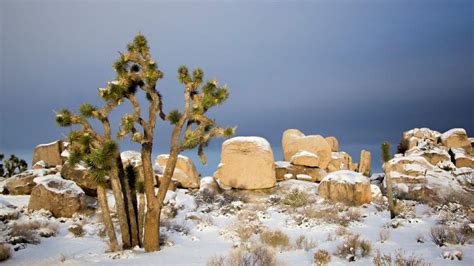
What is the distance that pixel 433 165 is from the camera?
29.0 meters

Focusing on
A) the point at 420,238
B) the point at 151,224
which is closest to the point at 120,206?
the point at 151,224

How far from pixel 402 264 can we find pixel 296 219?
7662 mm

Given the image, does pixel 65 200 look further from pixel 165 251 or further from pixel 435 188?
pixel 435 188

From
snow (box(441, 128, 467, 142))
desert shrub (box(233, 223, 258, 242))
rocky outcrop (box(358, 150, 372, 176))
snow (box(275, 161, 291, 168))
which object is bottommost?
desert shrub (box(233, 223, 258, 242))

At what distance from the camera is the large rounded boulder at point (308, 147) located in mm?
29922

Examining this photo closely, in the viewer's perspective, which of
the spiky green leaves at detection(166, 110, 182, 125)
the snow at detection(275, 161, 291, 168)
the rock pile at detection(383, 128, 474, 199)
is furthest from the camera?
the snow at detection(275, 161, 291, 168)

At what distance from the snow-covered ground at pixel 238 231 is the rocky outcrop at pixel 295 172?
5.21 meters

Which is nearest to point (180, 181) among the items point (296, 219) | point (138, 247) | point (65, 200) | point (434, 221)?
point (65, 200)

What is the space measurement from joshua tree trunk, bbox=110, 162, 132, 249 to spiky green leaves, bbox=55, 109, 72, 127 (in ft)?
5.94

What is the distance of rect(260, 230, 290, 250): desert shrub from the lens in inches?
421

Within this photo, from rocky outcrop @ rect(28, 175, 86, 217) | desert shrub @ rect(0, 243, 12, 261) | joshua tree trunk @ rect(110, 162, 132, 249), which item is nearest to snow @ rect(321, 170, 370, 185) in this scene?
joshua tree trunk @ rect(110, 162, 132, 249)

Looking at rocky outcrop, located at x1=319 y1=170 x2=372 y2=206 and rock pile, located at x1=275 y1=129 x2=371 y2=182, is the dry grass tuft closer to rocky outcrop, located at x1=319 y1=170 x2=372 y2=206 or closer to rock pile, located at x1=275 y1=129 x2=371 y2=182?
rocky outcrop, located at x1=319 y1=170 x2=372 y2=206

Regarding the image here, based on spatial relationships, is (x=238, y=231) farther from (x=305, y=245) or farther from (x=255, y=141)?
(x=255, y=141)

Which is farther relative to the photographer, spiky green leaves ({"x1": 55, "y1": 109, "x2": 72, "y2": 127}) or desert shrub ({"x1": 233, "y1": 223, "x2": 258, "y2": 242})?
desert shrub ({"x1": 233, "y1": 223, "x2": 258, "y2": 242})
